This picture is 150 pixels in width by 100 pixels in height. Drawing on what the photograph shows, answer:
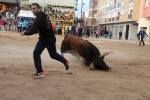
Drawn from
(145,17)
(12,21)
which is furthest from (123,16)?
(12,21)

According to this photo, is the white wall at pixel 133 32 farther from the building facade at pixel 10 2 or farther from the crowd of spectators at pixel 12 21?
the crowd of spectators at pixel 12 21

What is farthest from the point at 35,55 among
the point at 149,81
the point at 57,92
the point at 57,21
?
the point at 57,21

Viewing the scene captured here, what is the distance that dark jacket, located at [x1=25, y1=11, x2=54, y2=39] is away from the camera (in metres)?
A: 5.23

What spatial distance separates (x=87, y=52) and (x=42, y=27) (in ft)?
8.01

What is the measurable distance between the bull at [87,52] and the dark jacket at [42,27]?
206 centimetres

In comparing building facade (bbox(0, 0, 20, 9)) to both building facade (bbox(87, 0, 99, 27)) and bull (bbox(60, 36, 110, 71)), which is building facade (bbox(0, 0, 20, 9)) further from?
building facade (bbox(87, 0, 99, 27))

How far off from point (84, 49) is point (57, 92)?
3.27 metres

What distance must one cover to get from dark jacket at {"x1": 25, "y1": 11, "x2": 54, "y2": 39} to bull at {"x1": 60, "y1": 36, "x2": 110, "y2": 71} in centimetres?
206

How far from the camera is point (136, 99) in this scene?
4.39 metres

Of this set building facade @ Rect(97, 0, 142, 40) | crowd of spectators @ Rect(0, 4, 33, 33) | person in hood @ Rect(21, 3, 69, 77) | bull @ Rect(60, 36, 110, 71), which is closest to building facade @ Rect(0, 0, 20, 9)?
crowd of spectators @ Rect(0, 4, 33, 33)

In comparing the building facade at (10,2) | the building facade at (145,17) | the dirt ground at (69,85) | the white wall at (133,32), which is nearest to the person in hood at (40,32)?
the dirt ground at (69,85)

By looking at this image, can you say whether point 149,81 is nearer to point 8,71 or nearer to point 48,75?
point 48,75

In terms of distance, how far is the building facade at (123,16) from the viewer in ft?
146

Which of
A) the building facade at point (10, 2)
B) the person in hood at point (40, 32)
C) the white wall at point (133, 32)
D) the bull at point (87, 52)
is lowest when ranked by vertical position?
the white wall at point (133, 32)
